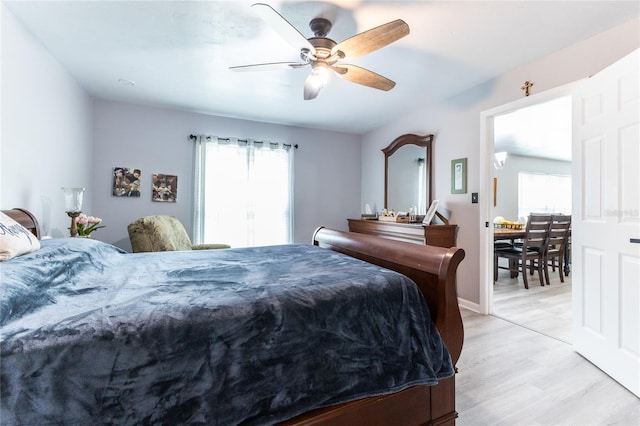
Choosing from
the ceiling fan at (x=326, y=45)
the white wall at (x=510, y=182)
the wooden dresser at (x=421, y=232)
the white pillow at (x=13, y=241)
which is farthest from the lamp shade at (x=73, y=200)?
the white wall at (x=510, y=182)

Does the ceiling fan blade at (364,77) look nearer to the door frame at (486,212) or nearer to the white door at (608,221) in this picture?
the door frame at (486,212)

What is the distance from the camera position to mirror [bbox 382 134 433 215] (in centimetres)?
375

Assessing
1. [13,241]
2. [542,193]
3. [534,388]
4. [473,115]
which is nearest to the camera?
[13,241]

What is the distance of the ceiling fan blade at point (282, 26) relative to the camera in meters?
1.52

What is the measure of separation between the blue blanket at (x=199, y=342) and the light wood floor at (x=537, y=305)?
2.11m

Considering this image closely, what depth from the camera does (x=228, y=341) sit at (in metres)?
0.94

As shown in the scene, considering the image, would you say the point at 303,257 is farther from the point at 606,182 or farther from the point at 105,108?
the point at 105,108

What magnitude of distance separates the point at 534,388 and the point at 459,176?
2133mm

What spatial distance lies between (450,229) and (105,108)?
438 centimetres

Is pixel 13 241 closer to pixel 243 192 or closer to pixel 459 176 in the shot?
pixel 243 192

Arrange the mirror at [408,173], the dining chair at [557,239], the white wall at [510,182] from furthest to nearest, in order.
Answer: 1. the white wall at [510,182]
2. the dining chair at [557,239]
3. the mirror at [408,173]

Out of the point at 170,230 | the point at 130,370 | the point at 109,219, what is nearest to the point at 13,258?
the point at 130,370

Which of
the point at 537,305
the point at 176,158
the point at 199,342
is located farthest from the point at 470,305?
the point at 176,158

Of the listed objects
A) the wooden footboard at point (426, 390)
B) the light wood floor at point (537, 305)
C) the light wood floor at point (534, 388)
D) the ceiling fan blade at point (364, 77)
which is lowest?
the light wood floor at point (534, 388)
